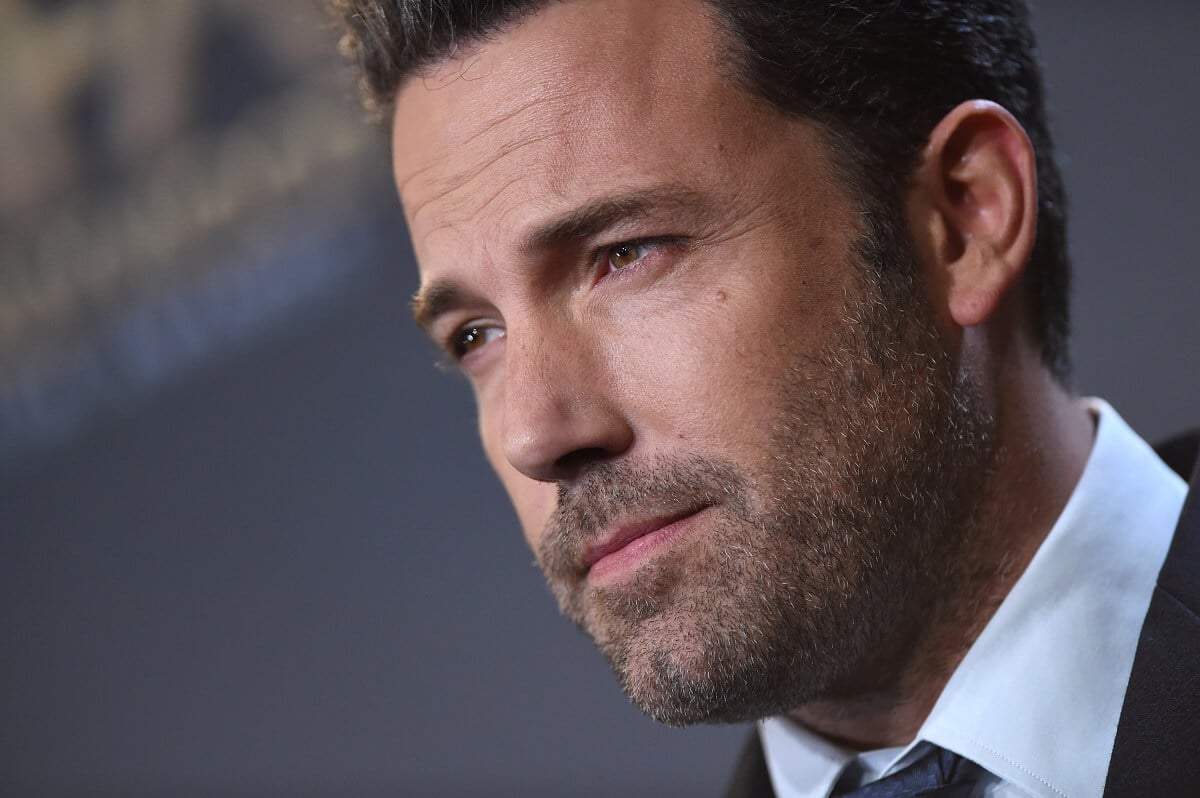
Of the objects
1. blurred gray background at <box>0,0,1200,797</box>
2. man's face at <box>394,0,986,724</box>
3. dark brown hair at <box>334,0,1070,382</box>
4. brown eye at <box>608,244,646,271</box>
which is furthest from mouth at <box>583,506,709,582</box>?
blurred gray background at <box>0,0,1200,797</box>

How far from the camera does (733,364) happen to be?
1269 mm

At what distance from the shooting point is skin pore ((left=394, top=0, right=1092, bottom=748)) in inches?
50.1

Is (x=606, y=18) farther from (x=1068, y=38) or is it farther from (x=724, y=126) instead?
(x=1068, y=38)

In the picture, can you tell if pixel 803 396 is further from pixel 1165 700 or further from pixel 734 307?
pixel 1165 700

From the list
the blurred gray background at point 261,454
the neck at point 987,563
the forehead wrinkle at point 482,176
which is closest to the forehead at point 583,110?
the forehead wrinkle at point 482,176

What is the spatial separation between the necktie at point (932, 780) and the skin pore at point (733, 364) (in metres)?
0.09

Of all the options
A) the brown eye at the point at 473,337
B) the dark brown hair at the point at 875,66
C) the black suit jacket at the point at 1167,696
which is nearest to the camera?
the black suit jacket at the point at 1167,696

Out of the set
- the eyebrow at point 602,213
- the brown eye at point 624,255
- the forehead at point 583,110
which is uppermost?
the forehead at point 583,110

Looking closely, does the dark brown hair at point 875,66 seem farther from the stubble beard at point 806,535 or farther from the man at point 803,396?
the stubble beard at point 806,535

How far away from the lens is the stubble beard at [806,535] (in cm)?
127

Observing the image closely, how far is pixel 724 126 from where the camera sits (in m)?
1.32

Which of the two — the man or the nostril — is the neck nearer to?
the man

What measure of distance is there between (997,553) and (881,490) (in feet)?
0.68

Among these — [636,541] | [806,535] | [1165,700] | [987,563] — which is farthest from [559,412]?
[1165,700]
